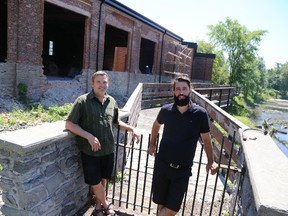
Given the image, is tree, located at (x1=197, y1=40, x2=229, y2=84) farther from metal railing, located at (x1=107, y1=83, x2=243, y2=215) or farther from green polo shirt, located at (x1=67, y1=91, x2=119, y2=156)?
green polo shirt, located at (x1=67, y1=91, x2=119, y2=156)

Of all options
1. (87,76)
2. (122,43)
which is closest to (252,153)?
(87,76)

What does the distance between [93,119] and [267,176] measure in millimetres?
2007

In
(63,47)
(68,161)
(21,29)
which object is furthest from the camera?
(63,47)

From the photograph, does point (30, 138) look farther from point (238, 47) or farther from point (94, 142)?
point (238, 47)

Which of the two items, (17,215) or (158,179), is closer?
(17,215)

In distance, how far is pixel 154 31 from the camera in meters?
22.2

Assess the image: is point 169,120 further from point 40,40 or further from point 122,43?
point 122,43

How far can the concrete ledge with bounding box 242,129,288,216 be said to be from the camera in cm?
179

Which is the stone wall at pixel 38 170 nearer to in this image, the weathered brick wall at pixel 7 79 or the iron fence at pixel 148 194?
the iron fence at pixel 148 194

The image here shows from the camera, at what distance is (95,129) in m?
3.35

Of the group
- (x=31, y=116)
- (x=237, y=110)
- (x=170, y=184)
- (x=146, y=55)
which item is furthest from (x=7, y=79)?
(x=237, y=110)

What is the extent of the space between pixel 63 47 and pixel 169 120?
20.3 metres

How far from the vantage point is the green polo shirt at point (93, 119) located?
3.26 m

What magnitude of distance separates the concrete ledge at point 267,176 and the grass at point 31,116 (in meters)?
7.25
